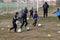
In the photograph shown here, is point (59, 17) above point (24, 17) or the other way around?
the other way around

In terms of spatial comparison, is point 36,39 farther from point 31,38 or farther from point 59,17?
point 59,17

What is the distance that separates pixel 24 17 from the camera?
19.2 meters

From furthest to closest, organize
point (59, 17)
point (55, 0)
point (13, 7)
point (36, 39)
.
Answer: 1. point (55, 0)
2. point (13, 7)
3. point (59, 17)
4. point (36, 39)

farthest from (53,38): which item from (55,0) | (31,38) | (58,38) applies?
(55,0)

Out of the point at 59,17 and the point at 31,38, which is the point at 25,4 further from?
the point at 31,38

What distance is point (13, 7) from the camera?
158 ft

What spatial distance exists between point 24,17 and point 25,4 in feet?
96.2

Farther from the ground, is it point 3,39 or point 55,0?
point 3,39

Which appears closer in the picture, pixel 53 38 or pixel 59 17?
pixel 53 38

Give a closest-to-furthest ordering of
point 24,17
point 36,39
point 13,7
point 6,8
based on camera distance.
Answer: point 36,39
point 24,17
point 6,8
point 13,7

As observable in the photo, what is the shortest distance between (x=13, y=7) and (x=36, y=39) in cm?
3325

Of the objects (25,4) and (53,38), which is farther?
(25,4)

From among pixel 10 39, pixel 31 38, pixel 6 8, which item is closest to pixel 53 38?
pixel 31 38

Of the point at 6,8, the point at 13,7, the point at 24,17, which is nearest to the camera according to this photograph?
the point at 24,17
